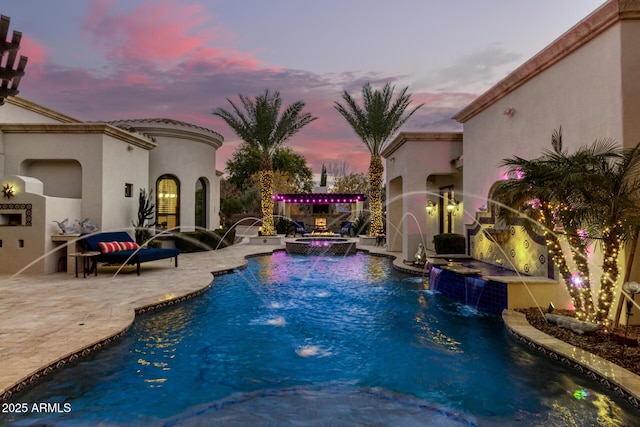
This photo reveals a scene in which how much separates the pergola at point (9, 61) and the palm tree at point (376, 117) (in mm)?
17708

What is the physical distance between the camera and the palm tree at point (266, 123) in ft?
73.9

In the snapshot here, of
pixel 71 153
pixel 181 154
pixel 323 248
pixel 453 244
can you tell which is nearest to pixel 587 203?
pixel 453 244

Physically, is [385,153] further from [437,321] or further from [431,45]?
[437,321]

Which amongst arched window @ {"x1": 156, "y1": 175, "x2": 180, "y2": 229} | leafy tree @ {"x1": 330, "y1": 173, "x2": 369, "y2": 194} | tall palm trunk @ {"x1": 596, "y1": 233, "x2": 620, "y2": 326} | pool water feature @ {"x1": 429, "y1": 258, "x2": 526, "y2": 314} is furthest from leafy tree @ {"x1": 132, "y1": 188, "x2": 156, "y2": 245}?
leafy tree @ {"x1": 330, "y1": 173, "x2": 369, "y2": 194}

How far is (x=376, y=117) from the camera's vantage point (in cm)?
2130

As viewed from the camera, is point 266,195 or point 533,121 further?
point 266,195

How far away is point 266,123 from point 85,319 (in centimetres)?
1746

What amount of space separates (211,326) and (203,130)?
14964 mm

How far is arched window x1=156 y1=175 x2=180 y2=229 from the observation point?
18.8 meters

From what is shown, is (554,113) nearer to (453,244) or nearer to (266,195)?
(453,244)

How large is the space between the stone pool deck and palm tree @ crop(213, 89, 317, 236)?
11381 mm

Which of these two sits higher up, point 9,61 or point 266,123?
point 266,123

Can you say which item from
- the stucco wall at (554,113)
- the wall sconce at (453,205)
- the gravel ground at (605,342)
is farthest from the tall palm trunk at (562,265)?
the wall sconce at (453,205)

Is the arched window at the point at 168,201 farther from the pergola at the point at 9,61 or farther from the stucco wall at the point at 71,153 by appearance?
the pergola at the point at 9,61
